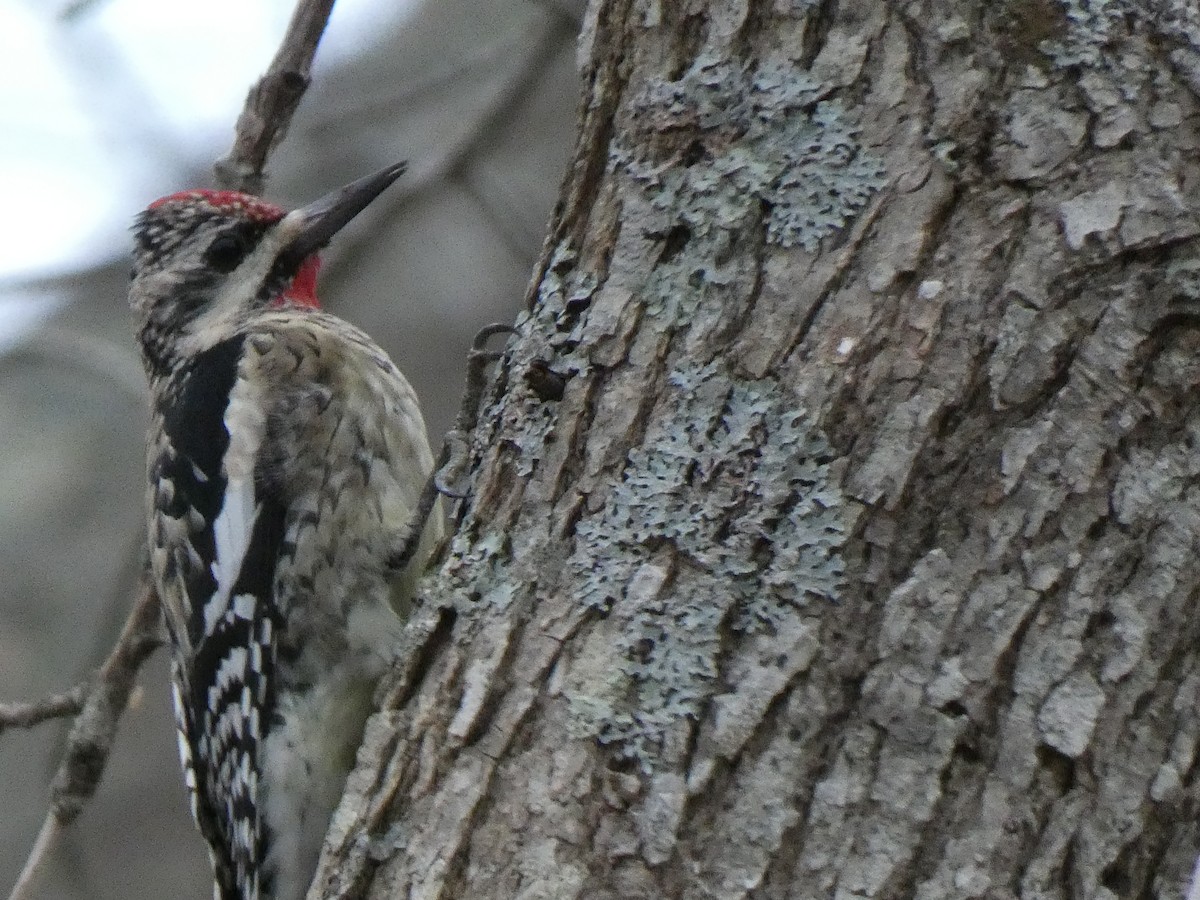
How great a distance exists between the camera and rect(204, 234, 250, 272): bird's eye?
350cm

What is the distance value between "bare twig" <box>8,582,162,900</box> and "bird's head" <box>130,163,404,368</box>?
93 cm

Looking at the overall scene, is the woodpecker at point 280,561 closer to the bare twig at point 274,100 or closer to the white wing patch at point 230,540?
the white wing patch at point 230,540

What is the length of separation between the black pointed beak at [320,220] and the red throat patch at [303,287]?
0.03m

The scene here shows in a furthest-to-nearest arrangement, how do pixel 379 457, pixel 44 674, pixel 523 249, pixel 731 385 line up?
pixel 44 674 → pixel 523 249 → pixel 379 457 → pixel 731 385

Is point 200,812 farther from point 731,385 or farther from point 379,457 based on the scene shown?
point 731,385

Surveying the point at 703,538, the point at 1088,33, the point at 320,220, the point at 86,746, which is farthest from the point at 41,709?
the point at 1088,33

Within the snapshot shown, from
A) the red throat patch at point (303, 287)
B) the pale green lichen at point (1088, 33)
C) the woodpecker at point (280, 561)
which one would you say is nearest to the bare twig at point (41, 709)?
the woodpecker at point (280, 561)

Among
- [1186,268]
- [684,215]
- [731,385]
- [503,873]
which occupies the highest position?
[684,215]

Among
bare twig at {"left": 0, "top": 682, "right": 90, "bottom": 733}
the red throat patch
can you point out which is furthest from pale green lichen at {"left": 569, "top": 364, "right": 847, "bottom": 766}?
the red throat patch

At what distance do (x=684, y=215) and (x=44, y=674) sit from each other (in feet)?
14.5

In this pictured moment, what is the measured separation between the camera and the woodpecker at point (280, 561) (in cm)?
258

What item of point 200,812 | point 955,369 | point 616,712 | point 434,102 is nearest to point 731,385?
point 955,369

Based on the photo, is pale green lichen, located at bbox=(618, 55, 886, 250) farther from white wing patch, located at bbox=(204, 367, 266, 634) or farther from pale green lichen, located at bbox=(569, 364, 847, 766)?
white wing patch, located at bbox=(204, 367, 266, 634)

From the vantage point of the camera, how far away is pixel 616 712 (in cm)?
166
